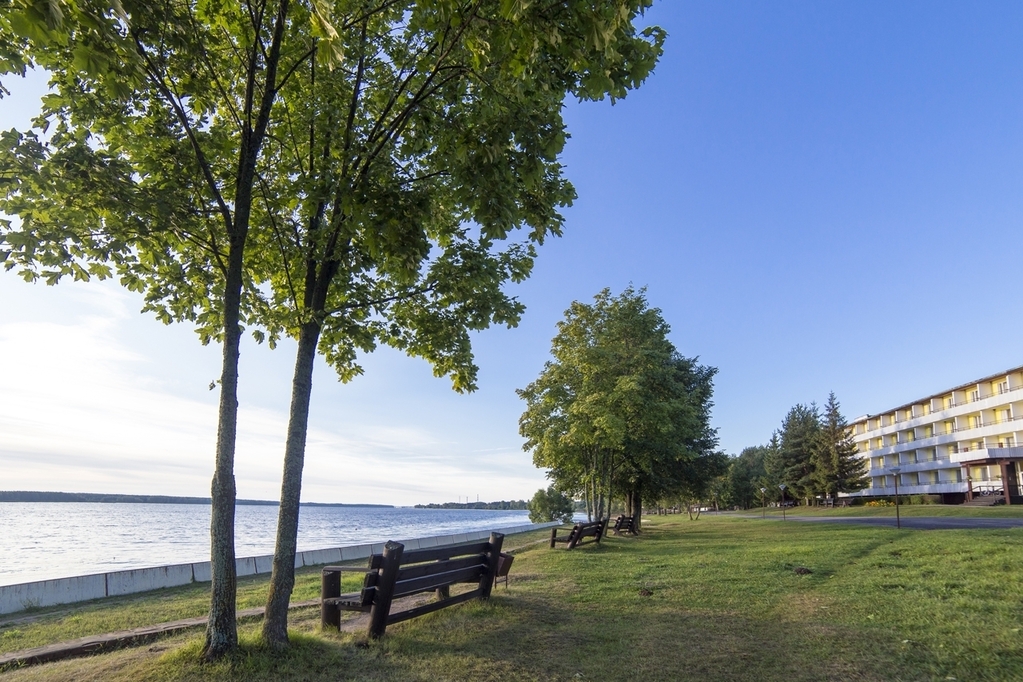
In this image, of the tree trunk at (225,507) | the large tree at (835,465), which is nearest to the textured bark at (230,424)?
the tree trunk at (225,507)

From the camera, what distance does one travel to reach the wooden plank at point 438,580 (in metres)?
6.41

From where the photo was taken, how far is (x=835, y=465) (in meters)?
59.1

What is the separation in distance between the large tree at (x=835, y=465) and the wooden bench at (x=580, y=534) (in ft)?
161

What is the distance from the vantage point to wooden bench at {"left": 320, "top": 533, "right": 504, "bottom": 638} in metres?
Answer: 6.23

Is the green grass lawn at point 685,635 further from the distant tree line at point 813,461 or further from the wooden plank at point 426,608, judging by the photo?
the distant tree line at point 813,461

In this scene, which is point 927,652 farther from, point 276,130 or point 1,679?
point 276,130

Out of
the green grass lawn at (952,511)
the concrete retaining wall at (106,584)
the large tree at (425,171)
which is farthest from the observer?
the green grass lawn at (952,511)

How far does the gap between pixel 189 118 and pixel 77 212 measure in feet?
6.07

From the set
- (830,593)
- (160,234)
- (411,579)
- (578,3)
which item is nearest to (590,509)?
(830,593)

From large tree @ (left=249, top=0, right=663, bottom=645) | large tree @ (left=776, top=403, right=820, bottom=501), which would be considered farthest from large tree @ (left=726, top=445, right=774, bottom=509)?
large tree @ (left=249, top=0, right=663, bottom=645)

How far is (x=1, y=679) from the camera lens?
515 centimetres

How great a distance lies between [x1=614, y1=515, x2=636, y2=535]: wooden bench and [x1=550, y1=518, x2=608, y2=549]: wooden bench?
220 inches

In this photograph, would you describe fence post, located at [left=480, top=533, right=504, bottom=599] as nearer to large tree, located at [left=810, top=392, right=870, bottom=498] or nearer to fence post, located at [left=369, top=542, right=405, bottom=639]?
fence post, located at [left=369, top=542, right=405, bottom=639]

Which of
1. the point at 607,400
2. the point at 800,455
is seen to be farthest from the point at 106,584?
the point at 800,455
